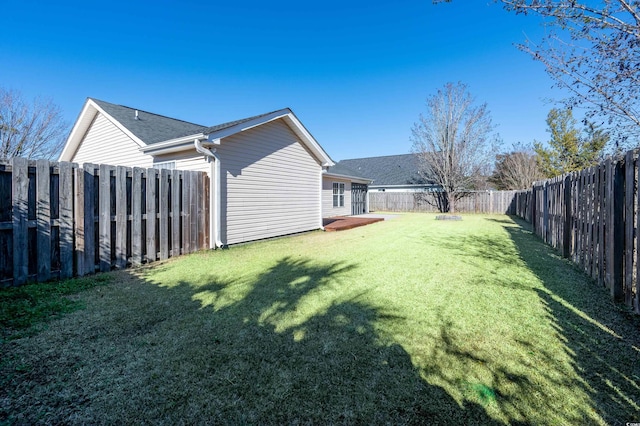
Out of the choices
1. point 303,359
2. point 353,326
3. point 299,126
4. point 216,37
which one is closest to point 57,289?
point 303,359

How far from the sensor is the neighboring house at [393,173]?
28.5 meters

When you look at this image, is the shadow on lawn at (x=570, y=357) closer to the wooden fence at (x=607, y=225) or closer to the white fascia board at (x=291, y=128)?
the wooden fence at (x=607, y=225)

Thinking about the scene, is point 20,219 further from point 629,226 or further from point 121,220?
point 629,226

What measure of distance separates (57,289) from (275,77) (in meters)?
15.6

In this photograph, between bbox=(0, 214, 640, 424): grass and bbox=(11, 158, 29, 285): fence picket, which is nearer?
bbox=(0, 214, 640, 424): grass

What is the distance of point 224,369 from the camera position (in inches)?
91.0

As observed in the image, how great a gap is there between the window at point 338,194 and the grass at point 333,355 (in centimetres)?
1400

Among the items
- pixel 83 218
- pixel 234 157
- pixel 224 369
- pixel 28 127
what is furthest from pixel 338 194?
pixel 28 127

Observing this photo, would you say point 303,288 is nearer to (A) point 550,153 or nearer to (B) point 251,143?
(B) point 251,143

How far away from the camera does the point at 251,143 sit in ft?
29.0

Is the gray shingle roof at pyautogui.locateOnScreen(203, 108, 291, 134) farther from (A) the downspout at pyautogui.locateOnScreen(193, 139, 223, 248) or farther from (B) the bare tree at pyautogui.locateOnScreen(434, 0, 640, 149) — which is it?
(B) the bare tree at pyautogui.locateOnScreen(434, 0, 640, 149)

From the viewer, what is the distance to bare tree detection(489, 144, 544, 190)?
2516 centimetres

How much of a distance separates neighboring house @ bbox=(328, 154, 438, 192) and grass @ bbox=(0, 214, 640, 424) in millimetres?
22739

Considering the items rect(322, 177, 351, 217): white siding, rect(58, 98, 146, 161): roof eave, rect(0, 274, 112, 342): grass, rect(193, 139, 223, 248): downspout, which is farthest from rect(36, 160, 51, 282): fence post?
rect(322, 177, 351, 217): white siding
